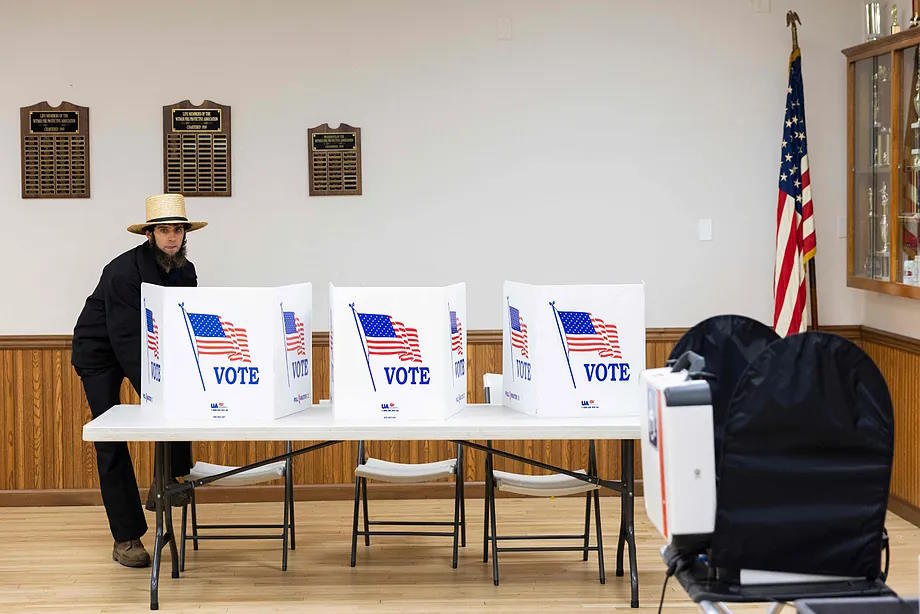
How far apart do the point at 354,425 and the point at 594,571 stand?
4.44ft

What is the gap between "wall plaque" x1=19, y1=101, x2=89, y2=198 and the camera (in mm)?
5969

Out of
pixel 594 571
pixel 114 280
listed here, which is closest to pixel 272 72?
pixel 114 280

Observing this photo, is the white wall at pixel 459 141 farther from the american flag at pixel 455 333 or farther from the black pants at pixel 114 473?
→ the american flag at pixel 455 333

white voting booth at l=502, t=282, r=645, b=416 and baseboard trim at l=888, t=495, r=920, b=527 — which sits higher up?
white voting booth at l=502, t=282, r=645, b=416

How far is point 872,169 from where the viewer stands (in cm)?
571

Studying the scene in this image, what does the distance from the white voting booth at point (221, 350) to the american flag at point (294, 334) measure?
0.02m

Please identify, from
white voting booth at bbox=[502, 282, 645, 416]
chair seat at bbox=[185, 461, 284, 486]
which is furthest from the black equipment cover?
chair seat at bbox=[185, 461, 284, 486]

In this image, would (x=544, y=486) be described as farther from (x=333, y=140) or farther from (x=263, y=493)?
(x=333, y=140)

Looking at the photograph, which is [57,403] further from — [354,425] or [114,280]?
[354,425]

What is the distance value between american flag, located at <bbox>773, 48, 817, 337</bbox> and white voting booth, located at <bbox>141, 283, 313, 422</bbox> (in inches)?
114

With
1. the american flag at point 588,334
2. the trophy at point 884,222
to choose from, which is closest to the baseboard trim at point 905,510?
the trophy at point 884,222

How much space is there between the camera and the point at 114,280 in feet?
15.5

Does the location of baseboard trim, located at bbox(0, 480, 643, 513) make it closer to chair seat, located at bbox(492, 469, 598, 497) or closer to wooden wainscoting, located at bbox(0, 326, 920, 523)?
wooden wainscoting, located at bbox(0, 326, 920, 523)

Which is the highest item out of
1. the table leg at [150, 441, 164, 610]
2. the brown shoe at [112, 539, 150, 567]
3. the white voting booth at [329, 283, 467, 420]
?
the white voting booth at [329, 283, 467, 420]
